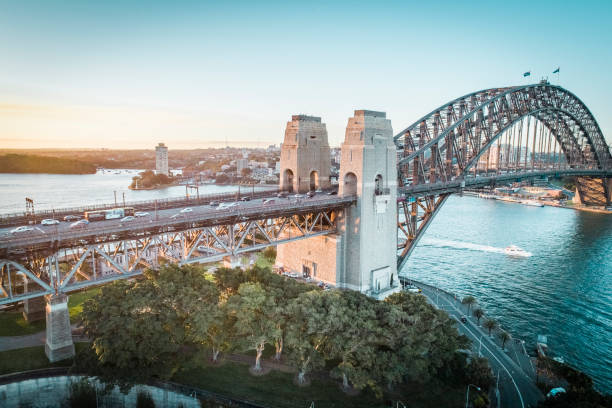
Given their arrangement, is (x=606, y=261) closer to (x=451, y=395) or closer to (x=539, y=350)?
→ (x=539, y=350)

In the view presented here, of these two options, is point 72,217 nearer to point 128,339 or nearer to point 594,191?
point 128,339

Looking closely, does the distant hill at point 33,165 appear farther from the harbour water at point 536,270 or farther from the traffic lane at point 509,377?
the traffic lane at point 509,377

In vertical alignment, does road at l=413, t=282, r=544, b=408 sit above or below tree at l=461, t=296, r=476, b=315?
below

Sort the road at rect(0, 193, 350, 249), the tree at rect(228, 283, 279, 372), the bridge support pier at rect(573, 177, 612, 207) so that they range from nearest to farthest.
A: the road at rect(0, 193, 350, 249)
the tree at rect(228, 283, 279, 372)
the bridge support pier at rect(573, 177, 612, 207)

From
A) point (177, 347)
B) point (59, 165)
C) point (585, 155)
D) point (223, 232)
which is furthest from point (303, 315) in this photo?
point (59, 165)

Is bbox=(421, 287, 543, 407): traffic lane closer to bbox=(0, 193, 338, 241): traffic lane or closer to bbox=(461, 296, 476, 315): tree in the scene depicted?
bbox=(461, 296, 476, 315): tree

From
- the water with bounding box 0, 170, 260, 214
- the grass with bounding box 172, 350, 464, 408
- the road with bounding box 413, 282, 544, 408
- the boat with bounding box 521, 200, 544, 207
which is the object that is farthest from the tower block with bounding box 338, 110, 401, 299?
the boat with bounding box 521, 200, 544, 207
